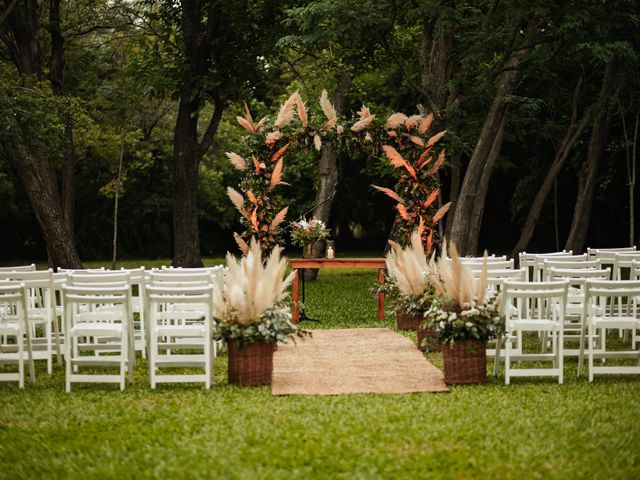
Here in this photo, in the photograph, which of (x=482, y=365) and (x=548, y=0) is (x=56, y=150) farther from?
(x=482, y=365)

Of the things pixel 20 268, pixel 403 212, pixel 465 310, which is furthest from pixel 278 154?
pixel 465 310

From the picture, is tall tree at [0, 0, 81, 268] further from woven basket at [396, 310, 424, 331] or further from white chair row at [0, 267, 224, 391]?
woven basket at [396, 310, 424, 331]

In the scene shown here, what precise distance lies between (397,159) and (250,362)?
712 centimetres

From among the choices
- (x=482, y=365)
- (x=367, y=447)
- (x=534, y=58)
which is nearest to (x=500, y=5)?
(x=534, y=58)

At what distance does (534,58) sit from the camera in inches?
695

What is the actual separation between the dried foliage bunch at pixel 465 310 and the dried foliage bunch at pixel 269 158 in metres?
6.30

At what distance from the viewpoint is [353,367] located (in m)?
10.9

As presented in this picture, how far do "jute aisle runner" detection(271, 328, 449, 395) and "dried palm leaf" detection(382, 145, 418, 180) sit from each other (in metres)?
3.40

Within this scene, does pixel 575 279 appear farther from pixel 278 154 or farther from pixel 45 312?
pixel 278 154

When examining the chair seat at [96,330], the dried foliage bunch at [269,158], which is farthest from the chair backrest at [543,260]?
the chair seat at [96,330]

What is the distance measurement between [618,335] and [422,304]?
3.82 m

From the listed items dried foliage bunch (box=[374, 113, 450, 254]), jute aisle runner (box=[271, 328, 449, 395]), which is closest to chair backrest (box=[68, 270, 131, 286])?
jute aisle runner (box=[271, 328, 449, 395])

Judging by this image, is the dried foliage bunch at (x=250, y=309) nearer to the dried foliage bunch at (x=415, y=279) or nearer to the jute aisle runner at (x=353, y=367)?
the jute aisle runner at (x=353, y=367)

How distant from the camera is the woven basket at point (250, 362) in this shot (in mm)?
9750
